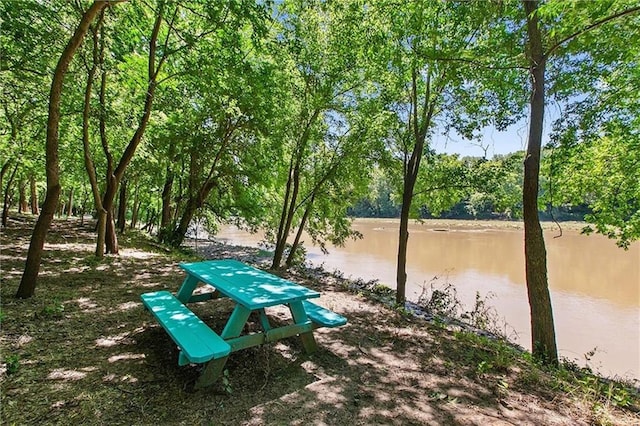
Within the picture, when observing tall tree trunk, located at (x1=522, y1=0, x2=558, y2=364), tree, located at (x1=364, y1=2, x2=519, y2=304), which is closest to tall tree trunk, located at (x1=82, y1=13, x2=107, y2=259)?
tree, located at (x1=364, y1=2, x2=519, y2=304)

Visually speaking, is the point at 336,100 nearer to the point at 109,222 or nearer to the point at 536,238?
the point at 536,238

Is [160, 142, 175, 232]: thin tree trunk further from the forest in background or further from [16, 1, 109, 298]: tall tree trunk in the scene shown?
[16, 1, 109, 298]: tall tree trunk

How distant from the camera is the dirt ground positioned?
1920 millimetres

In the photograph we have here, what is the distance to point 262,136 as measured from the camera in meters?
8.16

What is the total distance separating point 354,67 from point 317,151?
2.01m

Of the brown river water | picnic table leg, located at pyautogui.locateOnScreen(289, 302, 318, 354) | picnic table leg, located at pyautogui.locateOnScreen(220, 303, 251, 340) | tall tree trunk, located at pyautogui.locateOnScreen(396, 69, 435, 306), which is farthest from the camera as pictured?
tall tree trunk, located at pyautogui.locateOnScreen(396, 69, 435, 306)

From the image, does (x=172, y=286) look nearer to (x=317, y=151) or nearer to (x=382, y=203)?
(x=317, y=151)

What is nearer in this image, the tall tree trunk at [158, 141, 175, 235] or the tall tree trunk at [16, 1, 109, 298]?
the tall tree trunk at [16, 1, 109, 298]

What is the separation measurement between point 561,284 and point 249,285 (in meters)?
10.00

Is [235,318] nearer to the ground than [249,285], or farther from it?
nearer to the ground

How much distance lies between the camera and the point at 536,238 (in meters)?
3.76

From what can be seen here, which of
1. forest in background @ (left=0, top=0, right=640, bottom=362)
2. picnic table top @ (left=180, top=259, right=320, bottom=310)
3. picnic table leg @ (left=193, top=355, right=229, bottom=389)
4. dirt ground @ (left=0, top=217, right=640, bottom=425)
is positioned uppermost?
forest in background @ (left=0, top=0, right=640, bottom=362)

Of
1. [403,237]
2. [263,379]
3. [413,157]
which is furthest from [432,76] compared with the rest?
[263,379]

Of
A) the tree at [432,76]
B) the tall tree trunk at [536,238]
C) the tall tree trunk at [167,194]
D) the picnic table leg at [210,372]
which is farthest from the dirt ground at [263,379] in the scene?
the tall tree trunk at [167,194]
